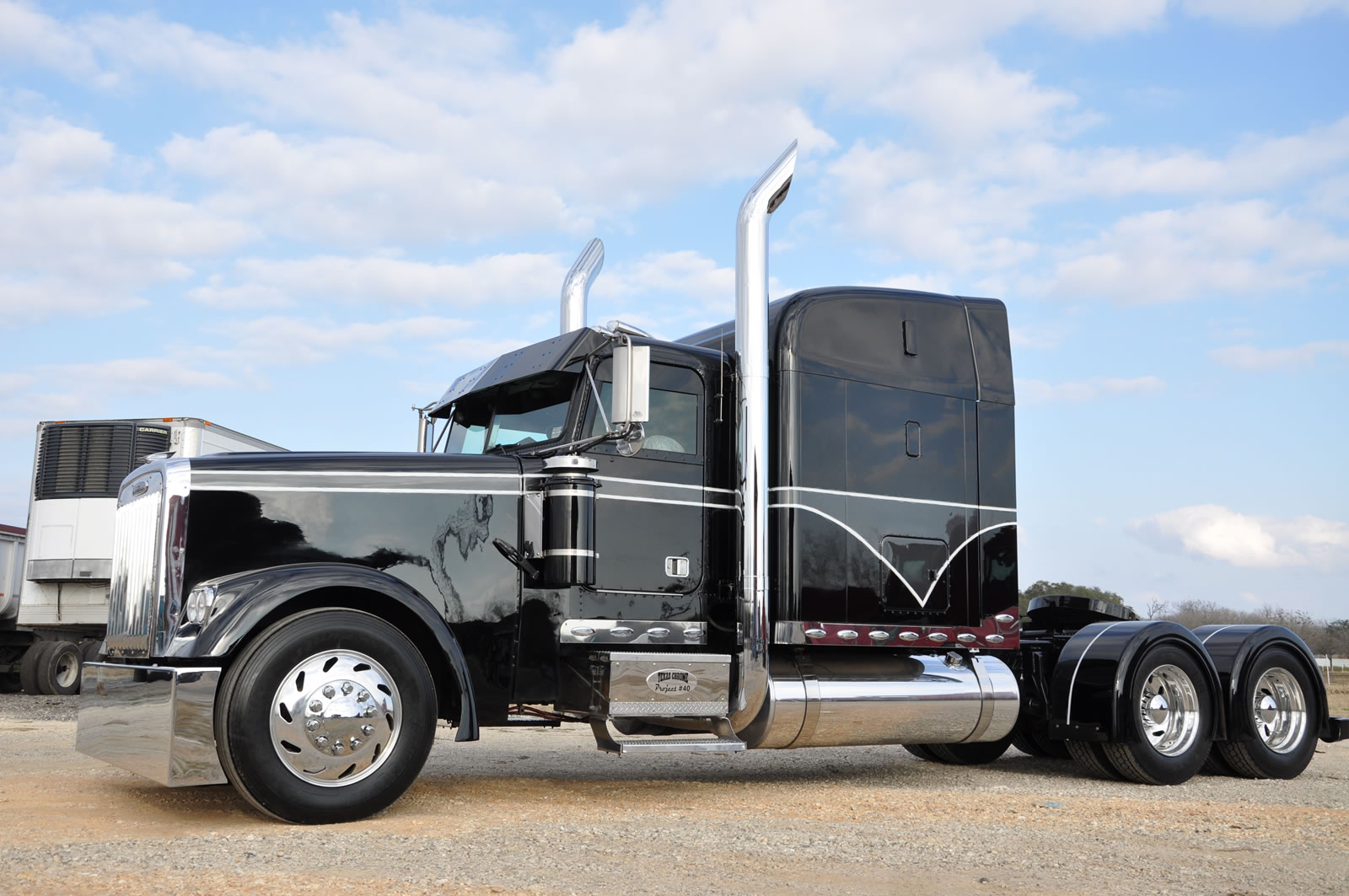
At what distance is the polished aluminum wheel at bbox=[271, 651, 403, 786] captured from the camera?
5.94m

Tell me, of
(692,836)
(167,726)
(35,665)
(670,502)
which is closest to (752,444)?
(670,502)

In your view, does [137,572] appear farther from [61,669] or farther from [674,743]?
[61,669]

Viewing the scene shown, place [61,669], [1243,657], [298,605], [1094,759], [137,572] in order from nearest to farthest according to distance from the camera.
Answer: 1. [298,605]
2. [137,572]
3. [1094,759]
4. [1243,657]
5. [61,669]

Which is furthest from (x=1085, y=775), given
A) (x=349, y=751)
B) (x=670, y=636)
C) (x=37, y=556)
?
(x=37, y=556)

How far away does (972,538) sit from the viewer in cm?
867

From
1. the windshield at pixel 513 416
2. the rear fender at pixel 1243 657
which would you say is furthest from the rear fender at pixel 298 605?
the rear fender at pixel 1243 657

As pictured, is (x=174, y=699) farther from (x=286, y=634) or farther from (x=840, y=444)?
(x=840, y=444)

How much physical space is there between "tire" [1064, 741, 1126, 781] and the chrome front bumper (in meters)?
6.04

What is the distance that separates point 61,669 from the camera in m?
18.5

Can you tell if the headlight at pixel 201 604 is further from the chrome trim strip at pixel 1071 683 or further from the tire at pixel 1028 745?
the tire at pixel 1028 745

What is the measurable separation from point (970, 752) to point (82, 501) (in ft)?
41.0

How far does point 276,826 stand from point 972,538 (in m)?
5.03

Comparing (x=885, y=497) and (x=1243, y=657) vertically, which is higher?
(x=885, y=497)

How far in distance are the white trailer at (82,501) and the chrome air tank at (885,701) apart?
11140 millimetres
